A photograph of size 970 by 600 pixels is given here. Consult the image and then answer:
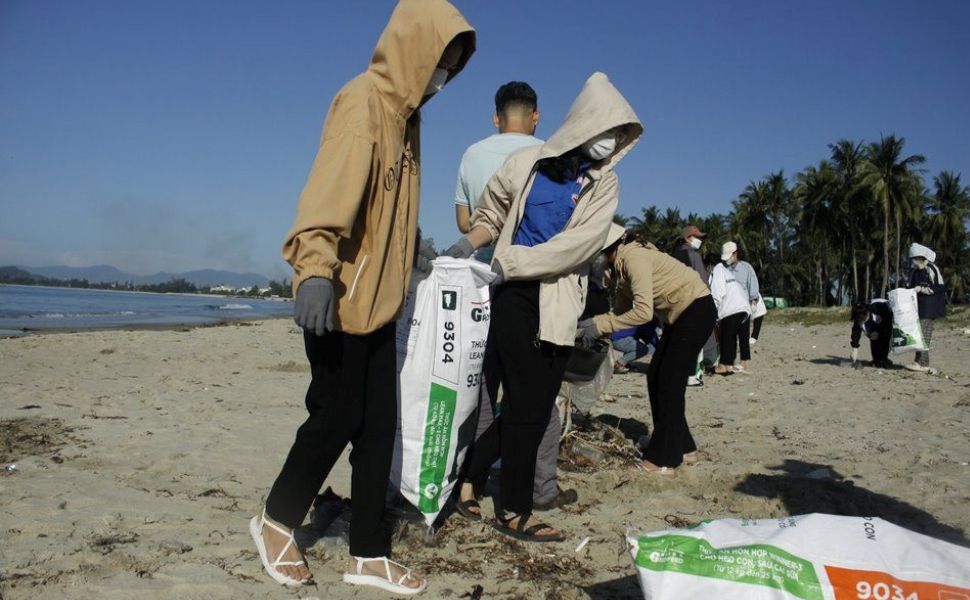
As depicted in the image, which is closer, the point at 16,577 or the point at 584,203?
the point at 16,577

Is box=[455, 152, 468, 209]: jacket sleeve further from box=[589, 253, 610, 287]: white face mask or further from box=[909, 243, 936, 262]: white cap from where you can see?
box=[909, 243, 936, 262]: white cap

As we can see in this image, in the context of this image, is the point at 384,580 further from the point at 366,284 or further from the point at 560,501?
the point at 560,501

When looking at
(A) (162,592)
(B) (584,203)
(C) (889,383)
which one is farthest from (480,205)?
(C) (889,383)

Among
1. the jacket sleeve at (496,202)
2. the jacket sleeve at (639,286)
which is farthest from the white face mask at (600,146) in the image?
the jacket sleeve at (639,286)

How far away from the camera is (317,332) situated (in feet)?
6.51

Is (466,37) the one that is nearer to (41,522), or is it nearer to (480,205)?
(480,205)

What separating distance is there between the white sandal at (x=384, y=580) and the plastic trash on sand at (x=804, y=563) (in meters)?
0.82

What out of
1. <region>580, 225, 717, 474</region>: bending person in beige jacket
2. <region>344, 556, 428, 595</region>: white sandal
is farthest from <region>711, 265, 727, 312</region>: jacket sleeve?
<region>344, 556, 428, 595</region>: white sandal

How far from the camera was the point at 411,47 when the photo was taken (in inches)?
90.2

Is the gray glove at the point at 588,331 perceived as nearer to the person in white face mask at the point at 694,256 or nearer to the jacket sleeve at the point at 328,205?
the jacket sleeve at the point at 328,205

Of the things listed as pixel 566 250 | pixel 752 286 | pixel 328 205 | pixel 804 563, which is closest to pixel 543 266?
pixel 566 250

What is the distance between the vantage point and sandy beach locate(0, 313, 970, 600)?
7.79 feet

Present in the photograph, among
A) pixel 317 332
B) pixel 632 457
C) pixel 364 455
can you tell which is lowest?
pixel 632 457

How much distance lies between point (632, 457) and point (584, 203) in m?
2.03
